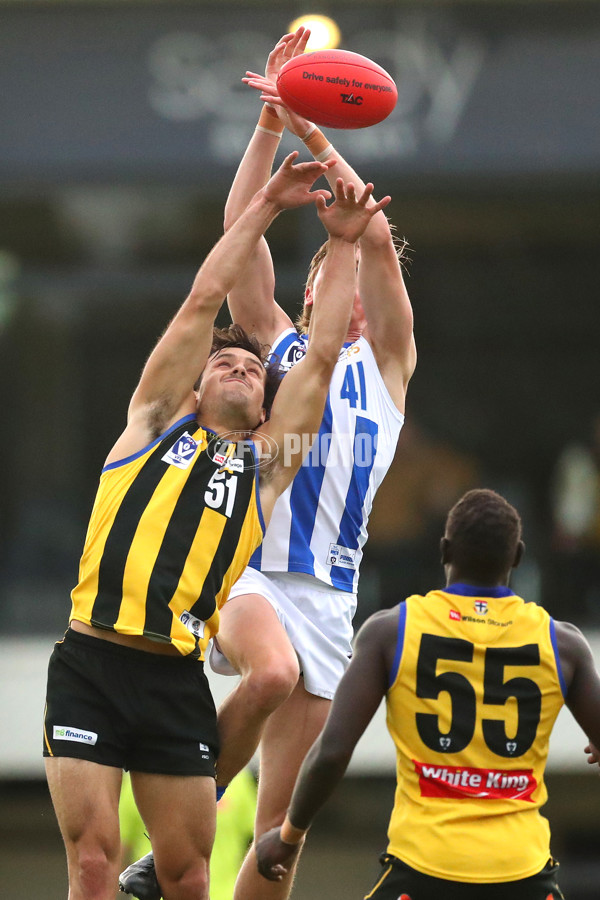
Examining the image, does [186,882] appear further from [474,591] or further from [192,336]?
[192,336]

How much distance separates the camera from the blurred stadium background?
1148 cm

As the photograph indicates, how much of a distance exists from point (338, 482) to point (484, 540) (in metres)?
1.61

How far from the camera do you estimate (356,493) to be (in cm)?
546

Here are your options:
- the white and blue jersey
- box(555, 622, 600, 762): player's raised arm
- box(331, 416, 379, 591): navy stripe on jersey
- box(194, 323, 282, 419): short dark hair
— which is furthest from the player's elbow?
box(555, 622, 600, 762): player's raised arm

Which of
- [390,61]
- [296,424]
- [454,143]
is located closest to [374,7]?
[390,61]

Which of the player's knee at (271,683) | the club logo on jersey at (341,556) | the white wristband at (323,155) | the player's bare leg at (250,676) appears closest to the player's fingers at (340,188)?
the white wristband at (323,155)

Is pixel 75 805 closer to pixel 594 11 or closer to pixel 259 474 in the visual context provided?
pixel 259 474

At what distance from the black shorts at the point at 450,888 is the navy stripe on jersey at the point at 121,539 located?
52.1 inches

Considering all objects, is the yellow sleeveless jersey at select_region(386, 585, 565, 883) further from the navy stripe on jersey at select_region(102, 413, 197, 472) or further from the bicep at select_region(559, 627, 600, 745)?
the navy stripe on jersey at select_region(102, 413, 197, 472)

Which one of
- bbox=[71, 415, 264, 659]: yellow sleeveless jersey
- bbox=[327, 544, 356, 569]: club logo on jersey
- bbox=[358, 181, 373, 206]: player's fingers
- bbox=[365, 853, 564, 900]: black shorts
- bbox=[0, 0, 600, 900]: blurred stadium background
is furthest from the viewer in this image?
bbox=[0, 0, 600, 900]: blurred stadium background

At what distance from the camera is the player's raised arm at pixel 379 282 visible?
5.18 m

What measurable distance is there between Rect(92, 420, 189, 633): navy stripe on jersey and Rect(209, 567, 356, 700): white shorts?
80 cm

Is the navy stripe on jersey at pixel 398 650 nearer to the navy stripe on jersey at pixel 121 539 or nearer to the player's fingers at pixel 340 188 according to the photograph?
the navy stripe on jersey at pixel 121 539

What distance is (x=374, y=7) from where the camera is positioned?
11500mm
